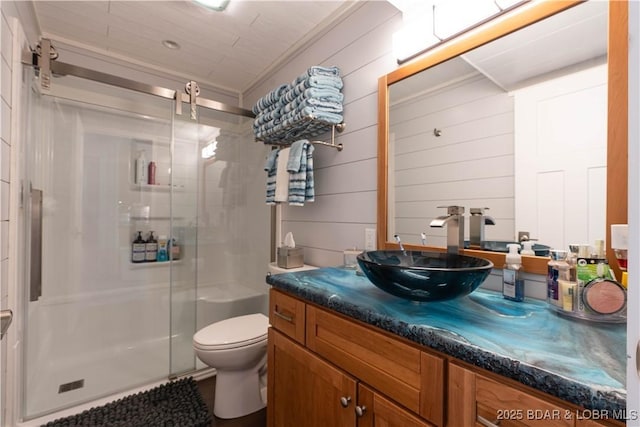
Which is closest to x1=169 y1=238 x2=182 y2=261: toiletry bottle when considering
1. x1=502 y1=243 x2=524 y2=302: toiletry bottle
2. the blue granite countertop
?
the blue granite countertop

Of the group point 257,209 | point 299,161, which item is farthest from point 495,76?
point 257,209

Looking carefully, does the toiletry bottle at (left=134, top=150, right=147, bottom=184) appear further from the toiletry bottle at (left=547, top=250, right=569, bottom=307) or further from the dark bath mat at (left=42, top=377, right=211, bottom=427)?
the toiletry bottle at (left=547, top=250, right=569, bottom=307)

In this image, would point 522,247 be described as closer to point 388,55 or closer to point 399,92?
point 399,92

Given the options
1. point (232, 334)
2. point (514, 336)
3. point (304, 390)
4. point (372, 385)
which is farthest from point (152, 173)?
point (514, 336)

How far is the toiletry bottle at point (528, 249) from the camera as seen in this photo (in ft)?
3.31

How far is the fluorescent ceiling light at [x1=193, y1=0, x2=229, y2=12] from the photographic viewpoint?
1.68 meters

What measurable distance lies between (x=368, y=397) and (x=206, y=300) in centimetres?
186

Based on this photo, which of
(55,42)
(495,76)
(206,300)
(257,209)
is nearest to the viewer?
(495,76)

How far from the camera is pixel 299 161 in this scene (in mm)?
1729

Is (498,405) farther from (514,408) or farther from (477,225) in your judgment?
(477,225)

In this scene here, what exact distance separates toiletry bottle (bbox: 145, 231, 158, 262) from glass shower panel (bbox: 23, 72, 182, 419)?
0.12 feet

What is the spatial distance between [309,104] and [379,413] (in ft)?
4.67

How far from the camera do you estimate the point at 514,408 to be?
0.56m

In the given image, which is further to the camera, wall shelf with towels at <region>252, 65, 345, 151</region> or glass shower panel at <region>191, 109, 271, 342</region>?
glass shower panel at <region>191, 109, 271, 342</region>
